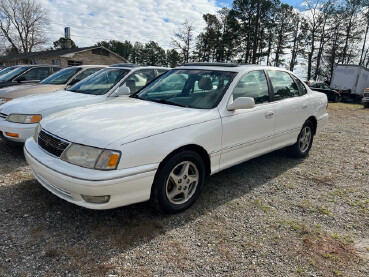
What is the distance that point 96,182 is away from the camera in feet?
7.69

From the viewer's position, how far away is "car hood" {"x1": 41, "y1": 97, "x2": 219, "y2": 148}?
253 centimetres

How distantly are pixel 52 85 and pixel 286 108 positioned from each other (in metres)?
5.58

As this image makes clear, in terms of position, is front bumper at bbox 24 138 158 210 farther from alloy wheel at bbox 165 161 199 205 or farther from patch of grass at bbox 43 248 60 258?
patch of grass at bbox 43 248 60 258

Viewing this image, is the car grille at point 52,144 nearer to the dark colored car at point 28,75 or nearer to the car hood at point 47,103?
the car hood at point 47,103

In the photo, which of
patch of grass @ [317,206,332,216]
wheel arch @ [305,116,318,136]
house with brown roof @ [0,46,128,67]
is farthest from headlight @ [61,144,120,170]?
house with brown roof @ [0,46,128,67]

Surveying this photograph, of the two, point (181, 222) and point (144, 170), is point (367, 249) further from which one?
point (144, 170)

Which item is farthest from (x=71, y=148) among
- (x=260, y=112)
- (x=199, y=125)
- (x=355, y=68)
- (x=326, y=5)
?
(x=326, y=5)

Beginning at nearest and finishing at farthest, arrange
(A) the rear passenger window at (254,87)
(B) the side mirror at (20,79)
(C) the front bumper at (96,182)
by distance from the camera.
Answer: (C) the front bumper at (96,182), (A) the rear passenger window at (254,87), (B) the side mirror at (20,79)

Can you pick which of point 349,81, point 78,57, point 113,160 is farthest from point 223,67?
point 78,57

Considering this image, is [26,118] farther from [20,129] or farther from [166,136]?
[166,136]

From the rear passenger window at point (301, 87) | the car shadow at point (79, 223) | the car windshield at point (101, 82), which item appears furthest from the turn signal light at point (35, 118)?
the rear passenger window at point (301, 87)

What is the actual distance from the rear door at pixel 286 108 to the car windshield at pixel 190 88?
0.97m

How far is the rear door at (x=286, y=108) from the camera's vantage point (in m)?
4.11

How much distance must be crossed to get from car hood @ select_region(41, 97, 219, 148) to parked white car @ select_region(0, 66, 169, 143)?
1.41 meters
